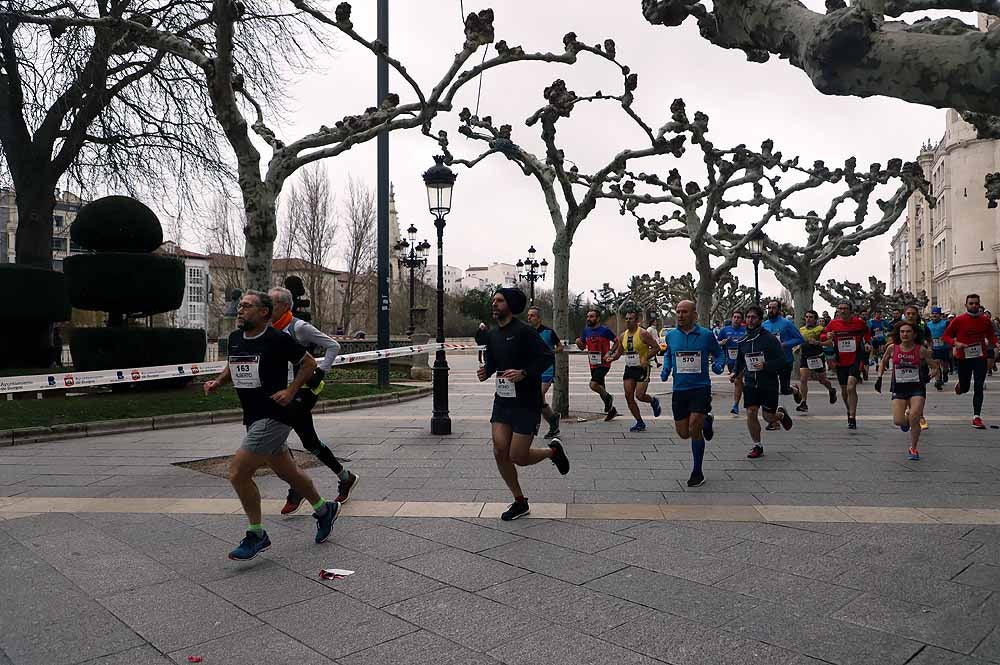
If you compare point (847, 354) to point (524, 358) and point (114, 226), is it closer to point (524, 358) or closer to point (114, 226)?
point (524, 358)

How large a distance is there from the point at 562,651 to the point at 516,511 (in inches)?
94.1

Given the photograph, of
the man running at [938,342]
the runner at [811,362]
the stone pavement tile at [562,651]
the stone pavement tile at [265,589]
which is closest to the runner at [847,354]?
the runner at [811,362]

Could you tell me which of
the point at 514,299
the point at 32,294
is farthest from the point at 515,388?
the point at 32,294

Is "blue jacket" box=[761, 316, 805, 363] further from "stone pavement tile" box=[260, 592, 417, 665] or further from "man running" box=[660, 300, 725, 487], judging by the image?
"stone pavement tile" box=[260, 592, 417, 665]

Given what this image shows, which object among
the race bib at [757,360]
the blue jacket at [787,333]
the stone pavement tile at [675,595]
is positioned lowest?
the stone pavement tile at [675,595]

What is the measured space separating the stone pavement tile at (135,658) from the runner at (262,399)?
52.6 inches

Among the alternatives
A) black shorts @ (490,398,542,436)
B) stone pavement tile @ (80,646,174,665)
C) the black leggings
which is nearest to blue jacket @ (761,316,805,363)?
the black leggings

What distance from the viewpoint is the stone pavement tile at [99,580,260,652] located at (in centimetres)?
347

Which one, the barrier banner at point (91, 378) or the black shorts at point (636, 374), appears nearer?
the barrier banner at point (91, 378)

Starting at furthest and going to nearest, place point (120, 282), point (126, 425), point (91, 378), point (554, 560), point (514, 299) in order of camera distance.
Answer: point (120, 282), point (126, 425), point (91, 378), point (514, 299), point (554, 560)

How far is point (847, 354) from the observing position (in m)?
11.1

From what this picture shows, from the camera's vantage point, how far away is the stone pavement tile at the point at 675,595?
12.0ft

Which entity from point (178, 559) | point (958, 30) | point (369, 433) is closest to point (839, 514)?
point (958, 30)

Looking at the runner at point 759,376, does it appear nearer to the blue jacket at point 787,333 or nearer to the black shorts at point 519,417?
the blue jacket at point 787,333
